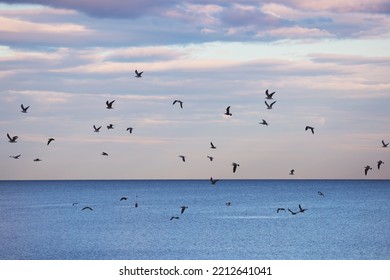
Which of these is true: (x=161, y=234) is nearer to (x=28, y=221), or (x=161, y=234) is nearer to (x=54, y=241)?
(x=54, y=241)

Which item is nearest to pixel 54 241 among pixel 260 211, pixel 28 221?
pixel 28 221

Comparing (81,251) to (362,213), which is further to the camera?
(362,213)

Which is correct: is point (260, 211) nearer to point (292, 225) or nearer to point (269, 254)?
point (292, 225)

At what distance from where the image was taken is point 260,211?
14412cm

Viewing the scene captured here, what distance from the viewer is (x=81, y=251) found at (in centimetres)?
8175

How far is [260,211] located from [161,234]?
50.3 meters

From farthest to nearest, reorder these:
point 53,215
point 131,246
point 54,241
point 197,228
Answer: point 53,215, point 197,228, point 54,241, point 131,246
